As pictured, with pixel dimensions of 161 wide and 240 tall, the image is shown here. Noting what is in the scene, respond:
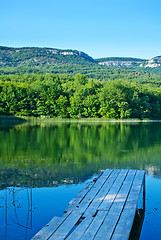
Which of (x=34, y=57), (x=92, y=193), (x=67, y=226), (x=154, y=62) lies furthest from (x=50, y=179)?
(x=154, y=62)

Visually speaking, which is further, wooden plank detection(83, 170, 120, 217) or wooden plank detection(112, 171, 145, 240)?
wooden plank detection(83, 170, 120, 217)

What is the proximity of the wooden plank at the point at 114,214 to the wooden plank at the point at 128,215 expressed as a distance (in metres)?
0.08

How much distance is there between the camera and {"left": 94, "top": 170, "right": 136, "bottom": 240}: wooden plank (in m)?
4.90

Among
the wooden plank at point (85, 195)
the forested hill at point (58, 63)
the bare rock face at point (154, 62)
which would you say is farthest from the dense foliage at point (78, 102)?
the bare rock face at point (154, 62)

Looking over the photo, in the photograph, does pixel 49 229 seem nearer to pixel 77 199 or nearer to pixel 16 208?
pixel 77 199

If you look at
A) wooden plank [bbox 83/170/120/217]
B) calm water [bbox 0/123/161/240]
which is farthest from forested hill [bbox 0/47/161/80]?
wooden plank [bbox 83/170/120/217]

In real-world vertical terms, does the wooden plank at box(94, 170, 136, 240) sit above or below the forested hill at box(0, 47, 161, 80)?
below

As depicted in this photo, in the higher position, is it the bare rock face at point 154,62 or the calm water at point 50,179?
the bare rock face at point 154,62

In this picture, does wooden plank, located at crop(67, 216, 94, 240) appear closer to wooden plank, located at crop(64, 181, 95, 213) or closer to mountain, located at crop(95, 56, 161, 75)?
wooden plank, located at crop(64, 181, 95, 213)

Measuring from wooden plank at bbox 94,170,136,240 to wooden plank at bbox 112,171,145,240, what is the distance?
0.28 ft

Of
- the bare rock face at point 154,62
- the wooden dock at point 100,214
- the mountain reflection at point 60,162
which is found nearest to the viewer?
the wooden dock at point 100,214

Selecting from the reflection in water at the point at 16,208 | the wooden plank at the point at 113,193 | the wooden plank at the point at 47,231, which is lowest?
the reflection in water at the point at 16,208

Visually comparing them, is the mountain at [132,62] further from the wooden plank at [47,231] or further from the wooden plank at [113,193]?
the wooden plank at [47,231]

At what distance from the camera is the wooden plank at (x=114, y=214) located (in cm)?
490
